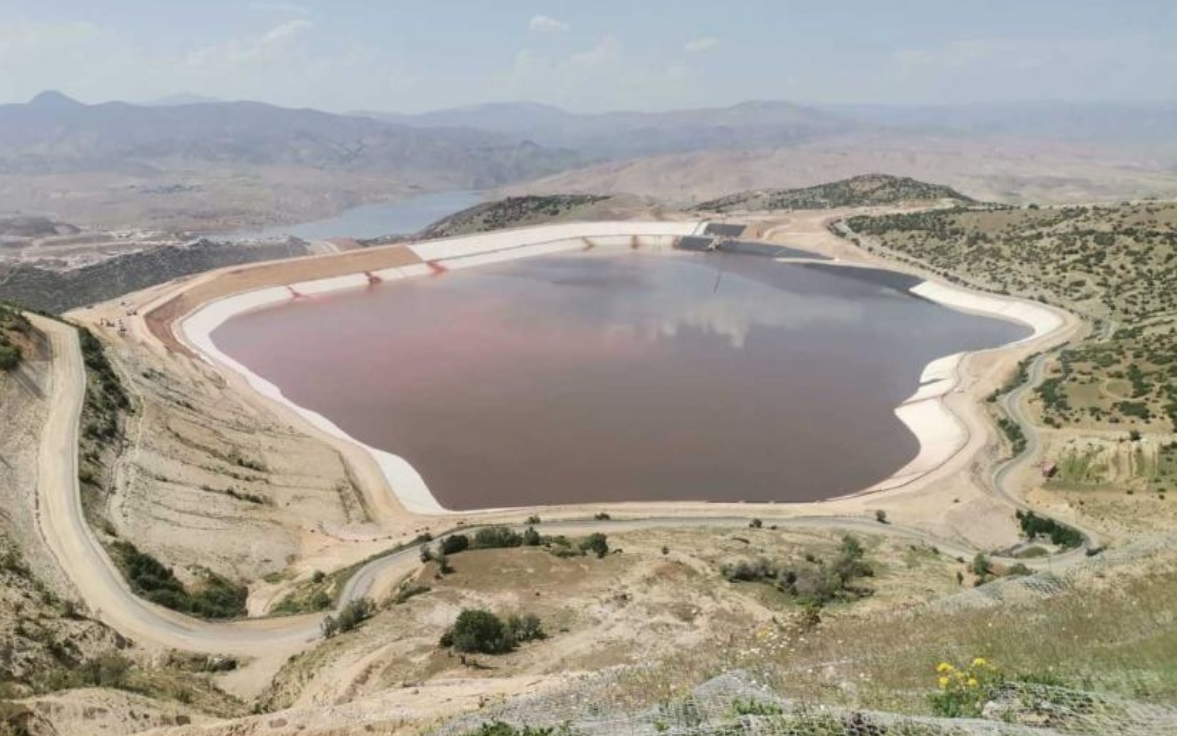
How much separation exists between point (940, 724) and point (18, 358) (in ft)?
124

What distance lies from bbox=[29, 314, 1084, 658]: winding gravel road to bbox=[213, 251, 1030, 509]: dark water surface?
4.73 m

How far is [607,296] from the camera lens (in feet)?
255

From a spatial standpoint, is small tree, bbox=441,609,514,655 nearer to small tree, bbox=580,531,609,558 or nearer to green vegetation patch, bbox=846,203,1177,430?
small tree, bbox=580,531,609,558

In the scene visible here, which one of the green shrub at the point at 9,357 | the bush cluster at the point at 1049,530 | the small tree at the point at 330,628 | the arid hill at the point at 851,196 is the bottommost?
the bush cluster at the point at 1049,530

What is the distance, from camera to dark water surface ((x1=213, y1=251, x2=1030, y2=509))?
1494 inches

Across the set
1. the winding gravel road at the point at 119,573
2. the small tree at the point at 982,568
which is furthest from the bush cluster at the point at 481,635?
the small tree at the point at 982,568

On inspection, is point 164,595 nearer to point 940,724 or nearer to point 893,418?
point 940,724

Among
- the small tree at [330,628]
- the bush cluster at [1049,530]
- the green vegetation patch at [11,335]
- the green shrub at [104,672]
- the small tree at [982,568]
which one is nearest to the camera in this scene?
the green shrub at [104,672]

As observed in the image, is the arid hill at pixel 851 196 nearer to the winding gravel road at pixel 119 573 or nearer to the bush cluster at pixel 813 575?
the winding gravel road at pixel 119 573

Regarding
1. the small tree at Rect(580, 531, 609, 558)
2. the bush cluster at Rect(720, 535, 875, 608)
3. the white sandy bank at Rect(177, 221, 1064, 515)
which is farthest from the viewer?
the white sandy bank at Rect(177, 221, 1064, 515)

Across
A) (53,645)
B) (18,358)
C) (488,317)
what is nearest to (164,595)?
(53,645)

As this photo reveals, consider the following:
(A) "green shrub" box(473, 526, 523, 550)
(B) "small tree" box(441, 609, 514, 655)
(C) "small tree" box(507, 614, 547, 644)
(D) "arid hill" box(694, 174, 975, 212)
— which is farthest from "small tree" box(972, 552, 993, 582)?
(D) "arid hill" box(694, 174, 975, 212)

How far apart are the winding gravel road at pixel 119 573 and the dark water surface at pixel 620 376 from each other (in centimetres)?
473

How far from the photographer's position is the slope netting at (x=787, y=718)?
807 centimetres
